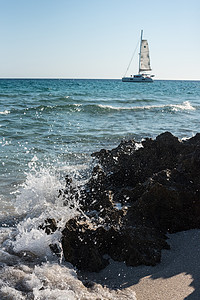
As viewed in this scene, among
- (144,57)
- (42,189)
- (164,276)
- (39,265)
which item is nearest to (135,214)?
(164,276)

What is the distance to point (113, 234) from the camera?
10.1ft

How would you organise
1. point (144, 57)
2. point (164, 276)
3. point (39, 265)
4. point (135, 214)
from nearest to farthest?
point (164, 276), point (39, 265), point (135, 214), point (144, 57)

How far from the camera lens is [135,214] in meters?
3.38

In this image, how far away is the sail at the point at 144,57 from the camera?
172ft

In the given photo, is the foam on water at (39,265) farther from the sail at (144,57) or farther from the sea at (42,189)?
the sail at (144,57)

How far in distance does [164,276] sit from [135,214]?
0.76 metres

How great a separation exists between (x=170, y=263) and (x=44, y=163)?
4.20m

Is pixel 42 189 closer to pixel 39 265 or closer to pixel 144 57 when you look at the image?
pixel 39 265

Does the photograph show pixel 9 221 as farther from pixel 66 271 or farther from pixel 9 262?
pixel 66 271

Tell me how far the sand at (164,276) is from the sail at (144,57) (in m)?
52.3

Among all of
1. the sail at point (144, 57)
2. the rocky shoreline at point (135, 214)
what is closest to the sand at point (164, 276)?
the rocky shoreline at point (135, 214)

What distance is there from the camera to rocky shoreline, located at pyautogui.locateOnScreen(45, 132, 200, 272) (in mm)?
2996

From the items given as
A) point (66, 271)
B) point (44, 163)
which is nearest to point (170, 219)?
point (66, 271)

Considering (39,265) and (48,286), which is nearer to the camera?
(48,286)
